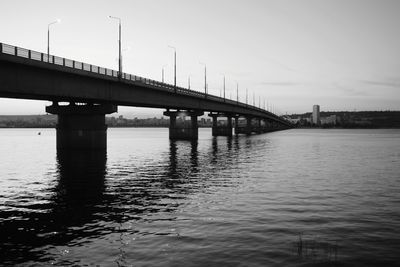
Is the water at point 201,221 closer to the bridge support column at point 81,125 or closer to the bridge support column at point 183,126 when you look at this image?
the bridge support column at point 81,125

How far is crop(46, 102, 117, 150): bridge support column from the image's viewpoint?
57219mm

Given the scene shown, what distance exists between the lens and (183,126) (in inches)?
4400

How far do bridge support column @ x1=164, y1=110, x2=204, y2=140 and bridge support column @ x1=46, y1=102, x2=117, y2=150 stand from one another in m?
48.5

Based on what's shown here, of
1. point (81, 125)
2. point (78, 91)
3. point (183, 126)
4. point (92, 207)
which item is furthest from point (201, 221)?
point (183, 126)

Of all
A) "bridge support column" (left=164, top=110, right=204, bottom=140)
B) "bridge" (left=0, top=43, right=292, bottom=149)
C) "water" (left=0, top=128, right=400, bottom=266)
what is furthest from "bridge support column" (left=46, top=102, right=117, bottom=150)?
"bridge support column" (left=164, top=110, right=204, bottom=140)

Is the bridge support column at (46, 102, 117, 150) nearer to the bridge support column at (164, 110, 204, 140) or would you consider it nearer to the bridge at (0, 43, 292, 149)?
the bridge at (0, 43, 292, 149)

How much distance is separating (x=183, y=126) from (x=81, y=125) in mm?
55725

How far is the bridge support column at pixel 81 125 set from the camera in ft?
188

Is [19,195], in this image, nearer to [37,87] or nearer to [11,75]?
[11,75]

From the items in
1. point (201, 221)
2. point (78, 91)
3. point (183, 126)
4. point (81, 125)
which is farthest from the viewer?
point (183, 126)

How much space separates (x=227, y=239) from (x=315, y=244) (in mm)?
3037

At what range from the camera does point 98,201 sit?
22.3 m

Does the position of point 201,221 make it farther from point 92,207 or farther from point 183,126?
point 183,126

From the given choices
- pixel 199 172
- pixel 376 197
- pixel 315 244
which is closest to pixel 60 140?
pixel 199 172
